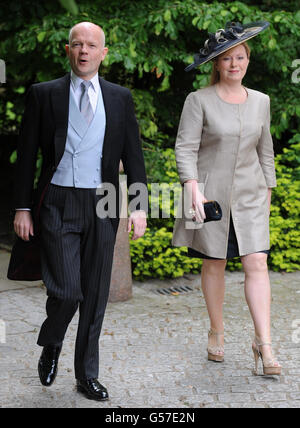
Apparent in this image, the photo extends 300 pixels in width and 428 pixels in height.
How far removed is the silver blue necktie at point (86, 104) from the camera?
3756 millimetres

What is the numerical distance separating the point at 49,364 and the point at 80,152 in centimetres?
115

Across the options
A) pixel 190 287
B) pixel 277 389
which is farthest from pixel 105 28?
pixel 277 389

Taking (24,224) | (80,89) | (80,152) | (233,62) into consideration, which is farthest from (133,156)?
(233,62)

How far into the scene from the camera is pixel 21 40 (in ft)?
23.6

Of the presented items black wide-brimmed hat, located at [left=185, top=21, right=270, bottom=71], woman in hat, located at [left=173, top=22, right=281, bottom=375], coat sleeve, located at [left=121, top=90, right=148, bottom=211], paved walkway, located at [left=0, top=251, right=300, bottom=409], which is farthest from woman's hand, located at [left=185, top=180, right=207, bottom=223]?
paved walkway, located at [left=0, top=251, right=300, bottom=409]

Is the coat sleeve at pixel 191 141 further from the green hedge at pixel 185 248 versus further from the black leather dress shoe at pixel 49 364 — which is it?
the green hedge at pixel 185 248

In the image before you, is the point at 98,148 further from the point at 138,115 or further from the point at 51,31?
the point at 138,115

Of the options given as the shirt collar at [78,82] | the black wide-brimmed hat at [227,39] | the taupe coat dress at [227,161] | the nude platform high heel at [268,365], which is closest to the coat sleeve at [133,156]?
the shirt collar at [78,82]

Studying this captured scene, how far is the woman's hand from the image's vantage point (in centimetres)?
423

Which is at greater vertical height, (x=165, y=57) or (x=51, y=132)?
(x=165, y=57)

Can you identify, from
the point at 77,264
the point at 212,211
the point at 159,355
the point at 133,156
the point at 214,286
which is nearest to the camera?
the point at 77,264

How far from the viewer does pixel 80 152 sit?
3727 mm

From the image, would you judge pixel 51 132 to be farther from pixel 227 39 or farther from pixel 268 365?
pixel 268 365

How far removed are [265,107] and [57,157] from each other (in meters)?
1.42
